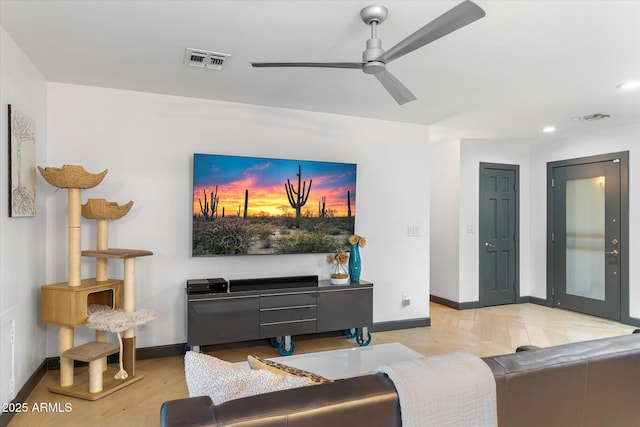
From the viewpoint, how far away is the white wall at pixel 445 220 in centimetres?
560

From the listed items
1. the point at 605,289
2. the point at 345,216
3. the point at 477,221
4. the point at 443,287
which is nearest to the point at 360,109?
the point at 345,216

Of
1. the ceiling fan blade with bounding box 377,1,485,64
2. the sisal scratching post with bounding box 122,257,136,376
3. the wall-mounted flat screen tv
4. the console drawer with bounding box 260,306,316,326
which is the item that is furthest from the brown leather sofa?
the wall-mounted flat screen tv

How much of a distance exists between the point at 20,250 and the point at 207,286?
134 centimetres

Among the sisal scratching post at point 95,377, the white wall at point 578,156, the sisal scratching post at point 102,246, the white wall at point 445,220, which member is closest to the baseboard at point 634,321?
the white wall at point 578,156

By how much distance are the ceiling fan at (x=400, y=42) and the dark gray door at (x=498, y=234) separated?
12.5ft

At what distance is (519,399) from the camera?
125cm

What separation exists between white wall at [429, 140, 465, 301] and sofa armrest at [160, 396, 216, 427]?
509 cm

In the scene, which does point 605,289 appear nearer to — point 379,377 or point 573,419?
point 573,419

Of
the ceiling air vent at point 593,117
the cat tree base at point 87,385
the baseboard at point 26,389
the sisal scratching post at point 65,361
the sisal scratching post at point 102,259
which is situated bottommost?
the cat tree base at point 87,385

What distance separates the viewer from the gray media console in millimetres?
3387

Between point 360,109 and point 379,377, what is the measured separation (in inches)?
131

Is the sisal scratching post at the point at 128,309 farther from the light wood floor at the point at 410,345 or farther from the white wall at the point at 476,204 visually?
the white wall at the point at 476,204

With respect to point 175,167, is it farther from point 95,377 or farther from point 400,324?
point 400,324

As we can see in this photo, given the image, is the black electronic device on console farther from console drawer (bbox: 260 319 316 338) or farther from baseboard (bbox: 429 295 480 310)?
baseboard (bbox: 429 295 480 310)
